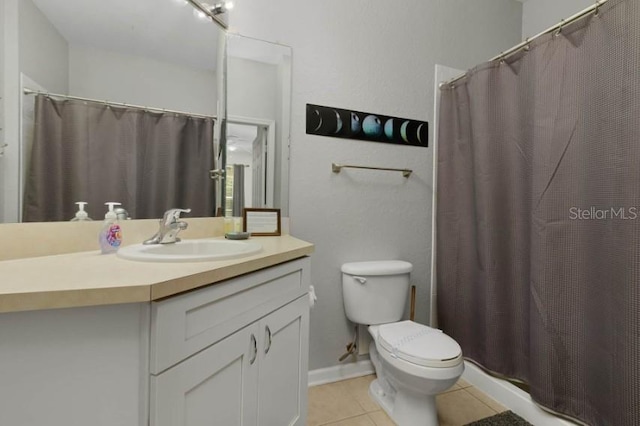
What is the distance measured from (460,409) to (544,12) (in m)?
2.66

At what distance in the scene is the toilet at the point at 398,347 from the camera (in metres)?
1.23

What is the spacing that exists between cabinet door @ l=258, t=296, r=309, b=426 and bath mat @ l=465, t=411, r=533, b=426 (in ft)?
2.96

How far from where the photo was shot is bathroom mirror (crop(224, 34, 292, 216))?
59.6 inches

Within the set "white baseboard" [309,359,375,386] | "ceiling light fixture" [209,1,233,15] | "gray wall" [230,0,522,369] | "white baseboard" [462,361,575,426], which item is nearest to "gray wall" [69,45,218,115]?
"ceiling light fixture" [209,1,233,15]

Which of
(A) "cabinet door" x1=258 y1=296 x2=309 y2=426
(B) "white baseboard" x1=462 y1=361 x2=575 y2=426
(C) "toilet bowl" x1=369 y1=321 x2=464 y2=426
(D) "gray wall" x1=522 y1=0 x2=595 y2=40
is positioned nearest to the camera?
(A) "cabinet door" x1=258 y1=296 x2=309 y2=426

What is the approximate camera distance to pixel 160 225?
1124 millimetres

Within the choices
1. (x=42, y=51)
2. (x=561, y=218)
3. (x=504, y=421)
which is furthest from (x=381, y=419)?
(x=42, y=51)

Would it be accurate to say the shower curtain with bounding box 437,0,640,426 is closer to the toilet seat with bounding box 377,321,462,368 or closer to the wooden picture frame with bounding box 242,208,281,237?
the toilet seat with bounding box 377,321,462,368

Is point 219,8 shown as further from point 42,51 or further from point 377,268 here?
point 377,268

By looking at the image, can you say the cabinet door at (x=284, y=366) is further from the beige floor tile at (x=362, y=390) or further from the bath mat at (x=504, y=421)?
the bath mat at (x=504, y=421)

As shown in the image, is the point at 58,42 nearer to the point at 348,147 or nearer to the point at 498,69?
the point at 348,147

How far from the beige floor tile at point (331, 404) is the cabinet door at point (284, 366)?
1.15 ft

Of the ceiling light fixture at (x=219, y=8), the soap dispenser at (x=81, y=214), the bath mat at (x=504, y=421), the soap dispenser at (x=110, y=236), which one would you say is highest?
the ceiling light fixture at (x=219, y=8)

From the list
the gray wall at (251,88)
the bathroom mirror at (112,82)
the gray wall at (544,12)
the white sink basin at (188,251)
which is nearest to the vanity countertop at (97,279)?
the white sink basin at (188,251)
